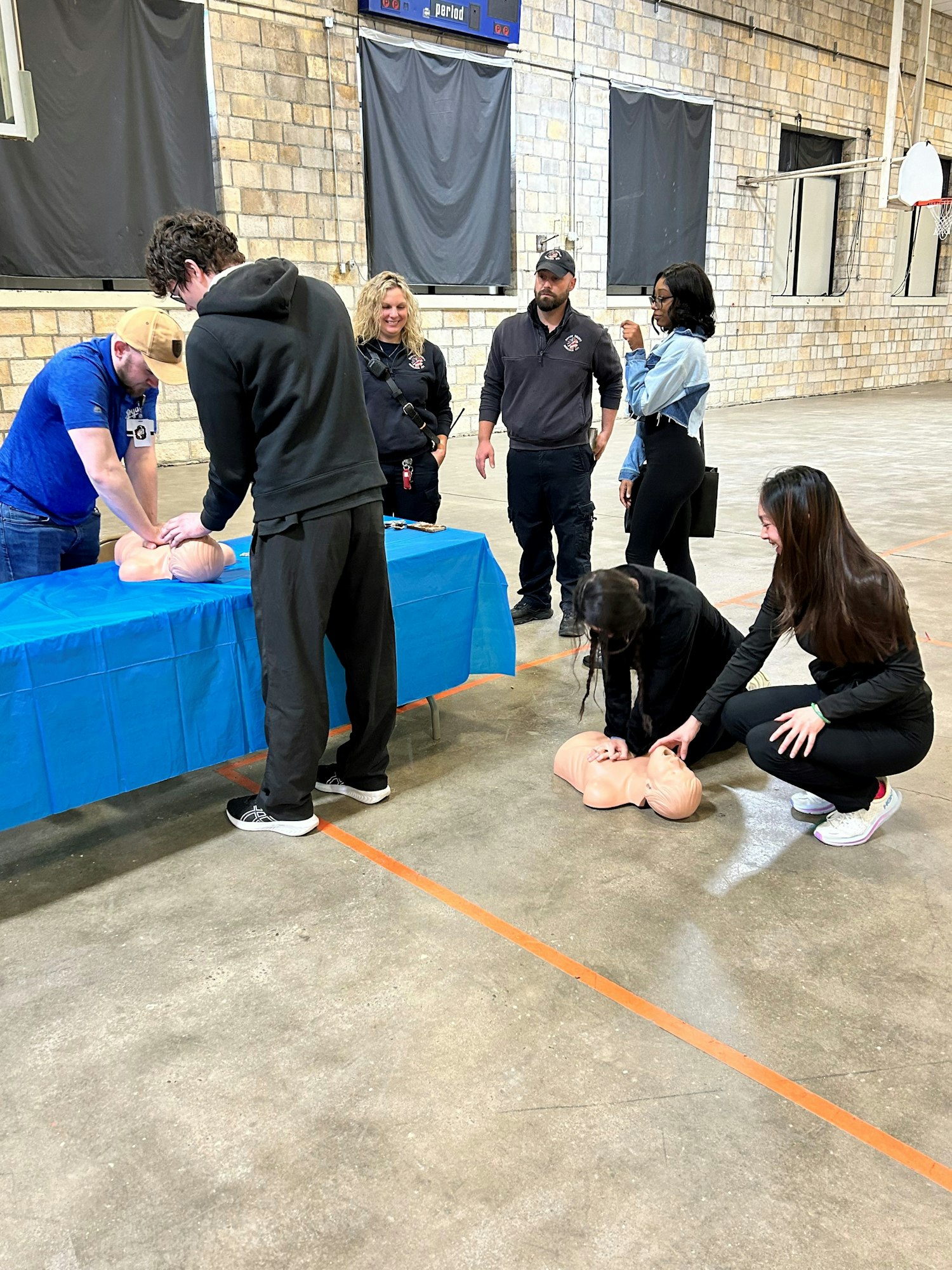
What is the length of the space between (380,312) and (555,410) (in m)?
0.80

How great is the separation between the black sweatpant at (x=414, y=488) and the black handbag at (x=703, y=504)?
2.50 ft

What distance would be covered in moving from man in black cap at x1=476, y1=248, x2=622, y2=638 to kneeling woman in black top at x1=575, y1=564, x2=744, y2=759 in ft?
3.56

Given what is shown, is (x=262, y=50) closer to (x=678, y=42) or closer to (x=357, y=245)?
(x=357, y=245)

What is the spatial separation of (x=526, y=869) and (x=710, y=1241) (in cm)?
104

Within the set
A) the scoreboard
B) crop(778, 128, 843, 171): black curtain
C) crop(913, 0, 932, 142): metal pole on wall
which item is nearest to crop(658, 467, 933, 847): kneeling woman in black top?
the scoreboard

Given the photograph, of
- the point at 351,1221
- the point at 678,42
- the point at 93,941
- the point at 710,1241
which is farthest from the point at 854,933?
the point at 678,42

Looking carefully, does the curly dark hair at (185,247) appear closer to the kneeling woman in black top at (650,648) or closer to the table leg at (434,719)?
the kneeling woman in black top at (650,648)

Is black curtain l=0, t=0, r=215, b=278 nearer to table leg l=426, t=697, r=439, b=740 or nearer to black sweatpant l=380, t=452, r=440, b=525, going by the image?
black sweatpant l=380, t=452, r=440, b=525

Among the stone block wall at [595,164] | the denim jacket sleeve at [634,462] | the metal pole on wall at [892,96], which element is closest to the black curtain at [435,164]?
the stone block wall at [595,164]

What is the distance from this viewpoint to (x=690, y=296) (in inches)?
132

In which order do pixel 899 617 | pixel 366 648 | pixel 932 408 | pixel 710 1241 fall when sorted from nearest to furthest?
pixel 710 1241 < pixel 899 617 < pixel 366 648 < pixel 932 408

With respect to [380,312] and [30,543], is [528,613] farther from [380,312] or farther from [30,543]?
[30,543]

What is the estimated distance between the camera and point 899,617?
2.21 metres

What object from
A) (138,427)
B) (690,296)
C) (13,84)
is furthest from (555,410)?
(13,84)
